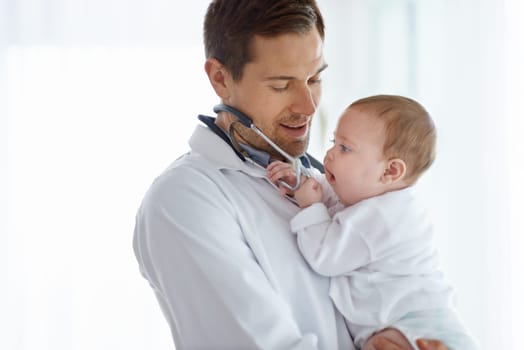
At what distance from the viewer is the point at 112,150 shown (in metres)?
3.49

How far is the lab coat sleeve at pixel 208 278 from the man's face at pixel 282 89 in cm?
27

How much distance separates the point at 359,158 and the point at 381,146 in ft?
0.18

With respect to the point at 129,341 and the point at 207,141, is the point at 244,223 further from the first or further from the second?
the point at 129,341

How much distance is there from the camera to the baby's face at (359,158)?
1.50 m

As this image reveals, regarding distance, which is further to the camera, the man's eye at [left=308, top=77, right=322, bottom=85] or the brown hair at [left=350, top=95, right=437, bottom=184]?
the man's eye at [left=308, top=77, right=322, bottom=85]

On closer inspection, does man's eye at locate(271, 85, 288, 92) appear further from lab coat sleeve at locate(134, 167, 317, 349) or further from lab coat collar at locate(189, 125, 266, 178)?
lab coat sleeve at locate(134, 167, 317, 349)

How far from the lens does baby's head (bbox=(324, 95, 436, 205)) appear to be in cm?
149

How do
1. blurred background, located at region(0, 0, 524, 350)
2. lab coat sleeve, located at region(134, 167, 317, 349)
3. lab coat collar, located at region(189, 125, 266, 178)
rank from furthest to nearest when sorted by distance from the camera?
blurred background, located at region(0, 0, 524, 350), lab coat collar, located at region(189, 125, 266, 178), lab coat sleeve, located at region(134, 167, 317, 349)

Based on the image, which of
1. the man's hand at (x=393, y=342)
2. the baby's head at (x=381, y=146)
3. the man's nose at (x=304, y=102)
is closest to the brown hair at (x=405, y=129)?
the baby's head at (x=381, y=146)

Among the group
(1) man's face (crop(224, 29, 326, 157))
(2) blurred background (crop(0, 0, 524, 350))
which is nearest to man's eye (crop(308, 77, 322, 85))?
(1) man's face (crop(224, 29, 326, 157))

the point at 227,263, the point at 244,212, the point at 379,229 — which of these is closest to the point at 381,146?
the point at 379,229

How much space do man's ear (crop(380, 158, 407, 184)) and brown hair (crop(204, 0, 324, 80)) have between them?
0.35m

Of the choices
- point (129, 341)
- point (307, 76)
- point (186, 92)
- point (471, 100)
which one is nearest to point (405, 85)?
point (471, 100)

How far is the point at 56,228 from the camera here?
3.39 metres
